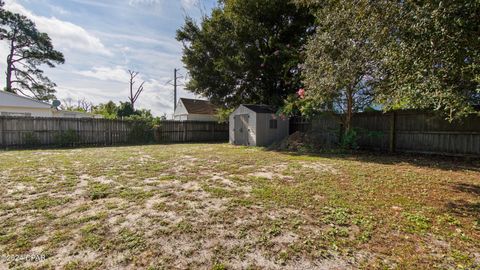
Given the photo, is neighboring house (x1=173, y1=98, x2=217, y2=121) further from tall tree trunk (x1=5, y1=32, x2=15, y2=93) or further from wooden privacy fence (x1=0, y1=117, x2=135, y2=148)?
tall tree trunk (x1=5, y1=32, x2=15, y2=93)

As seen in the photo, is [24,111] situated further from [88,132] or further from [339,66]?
[339,66]

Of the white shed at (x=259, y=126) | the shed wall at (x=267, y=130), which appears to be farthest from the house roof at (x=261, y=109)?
the shed wall at (x=267, y=130)

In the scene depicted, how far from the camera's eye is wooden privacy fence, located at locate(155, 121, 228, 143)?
51.8 ft

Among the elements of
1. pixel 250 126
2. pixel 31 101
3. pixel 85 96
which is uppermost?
pixel 85 96

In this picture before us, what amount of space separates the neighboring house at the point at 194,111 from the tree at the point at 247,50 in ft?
23.4

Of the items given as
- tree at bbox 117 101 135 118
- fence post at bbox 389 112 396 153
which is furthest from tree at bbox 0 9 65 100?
fence post at bbox 389 112 396 153

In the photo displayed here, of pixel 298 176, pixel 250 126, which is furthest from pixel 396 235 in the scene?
pixel 250 126

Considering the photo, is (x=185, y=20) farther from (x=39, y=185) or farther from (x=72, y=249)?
(x=72, y=249)

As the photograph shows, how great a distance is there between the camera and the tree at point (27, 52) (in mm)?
18484

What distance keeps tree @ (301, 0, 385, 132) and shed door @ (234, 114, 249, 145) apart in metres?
3.90

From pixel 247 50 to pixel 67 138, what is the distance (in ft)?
34.7

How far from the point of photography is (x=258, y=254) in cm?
208

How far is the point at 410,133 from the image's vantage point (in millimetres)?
8375

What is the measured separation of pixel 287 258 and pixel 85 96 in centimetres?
4347
